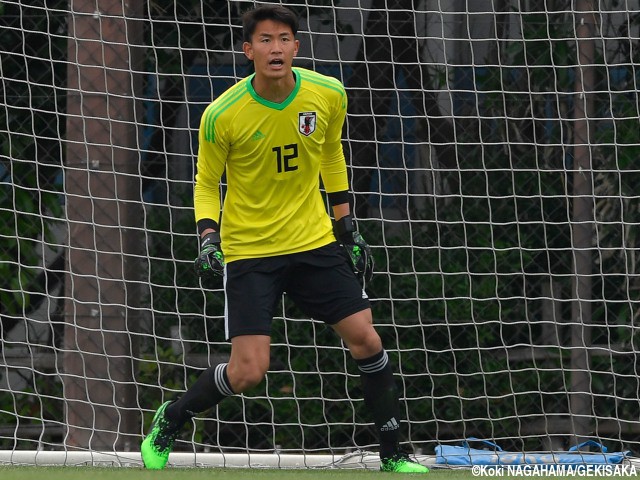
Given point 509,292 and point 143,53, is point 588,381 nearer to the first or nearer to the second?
point 509,292

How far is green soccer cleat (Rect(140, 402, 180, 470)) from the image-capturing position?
5.38 m

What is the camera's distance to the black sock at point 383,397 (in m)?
5.36

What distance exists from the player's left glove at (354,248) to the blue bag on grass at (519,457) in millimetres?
1194

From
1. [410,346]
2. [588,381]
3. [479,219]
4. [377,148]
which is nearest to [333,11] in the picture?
[377,148]

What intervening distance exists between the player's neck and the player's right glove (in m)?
0.59

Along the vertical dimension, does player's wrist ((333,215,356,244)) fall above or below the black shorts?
above

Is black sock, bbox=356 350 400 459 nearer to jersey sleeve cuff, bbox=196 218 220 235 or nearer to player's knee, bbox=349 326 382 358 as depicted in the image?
player's knee, bbox=349 326 382 358

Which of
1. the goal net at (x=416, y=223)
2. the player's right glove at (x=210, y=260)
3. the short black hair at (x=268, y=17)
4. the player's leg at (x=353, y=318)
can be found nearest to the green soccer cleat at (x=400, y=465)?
the player's leg at (x=353, y=318)

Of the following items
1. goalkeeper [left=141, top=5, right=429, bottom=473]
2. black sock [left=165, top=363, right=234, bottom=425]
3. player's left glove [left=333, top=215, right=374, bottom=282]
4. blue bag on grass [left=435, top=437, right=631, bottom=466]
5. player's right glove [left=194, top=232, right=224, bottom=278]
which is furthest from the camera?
blue bag on grass [left=435, top=437, right=631, bottom=466]

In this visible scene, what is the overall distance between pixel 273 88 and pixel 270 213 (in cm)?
48

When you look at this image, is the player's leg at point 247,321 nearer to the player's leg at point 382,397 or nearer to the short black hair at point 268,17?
the player's leg at point 382,397

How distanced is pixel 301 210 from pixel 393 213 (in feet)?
7.05

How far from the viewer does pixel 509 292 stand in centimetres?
720

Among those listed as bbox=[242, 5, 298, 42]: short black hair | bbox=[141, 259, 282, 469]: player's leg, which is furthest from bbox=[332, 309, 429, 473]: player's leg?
bbox=[242, 5, 298, 42]: short black hair
